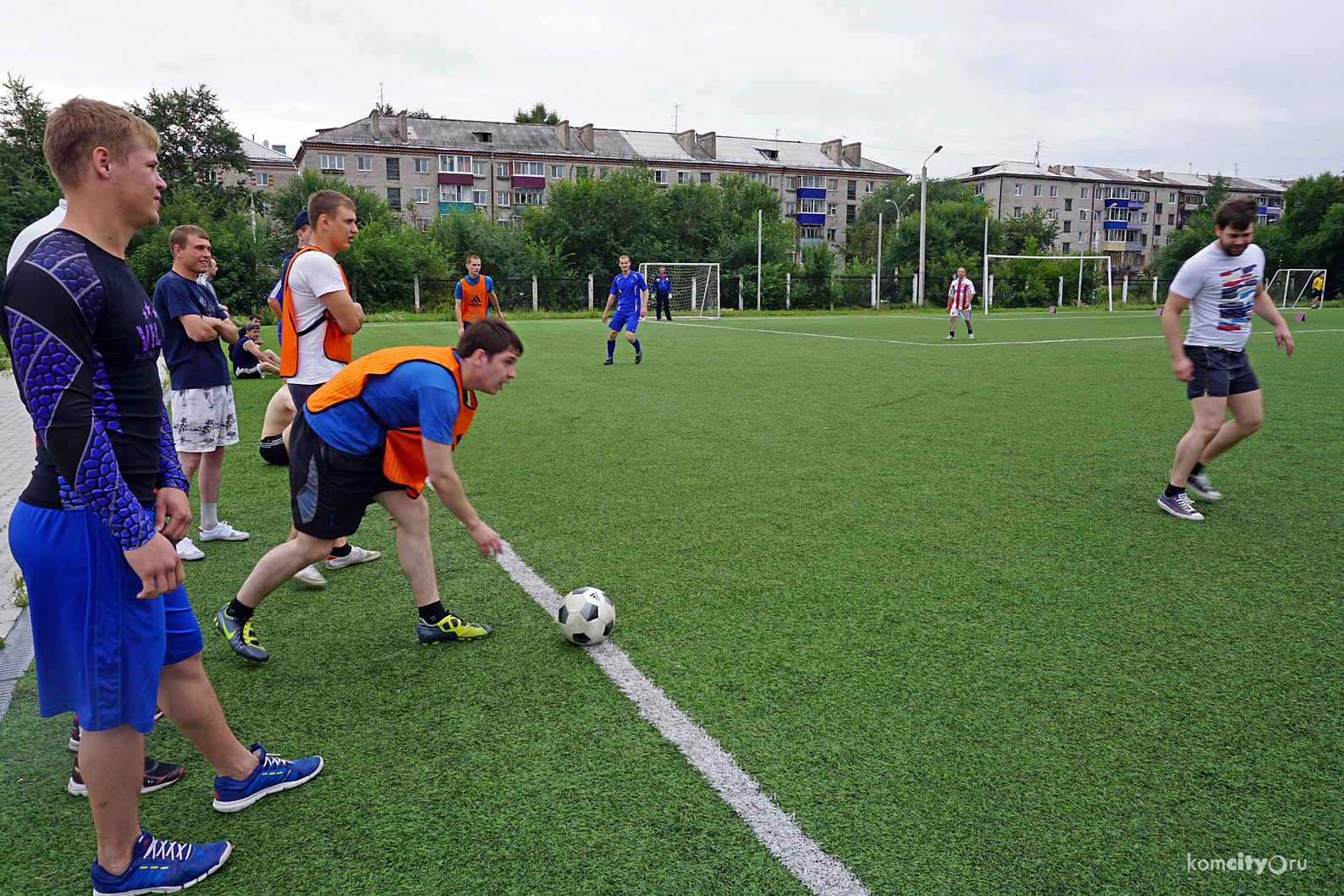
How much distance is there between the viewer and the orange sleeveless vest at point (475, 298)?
13.1 m

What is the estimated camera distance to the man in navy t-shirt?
4930 mm

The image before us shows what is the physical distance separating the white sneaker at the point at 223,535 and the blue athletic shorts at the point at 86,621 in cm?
352

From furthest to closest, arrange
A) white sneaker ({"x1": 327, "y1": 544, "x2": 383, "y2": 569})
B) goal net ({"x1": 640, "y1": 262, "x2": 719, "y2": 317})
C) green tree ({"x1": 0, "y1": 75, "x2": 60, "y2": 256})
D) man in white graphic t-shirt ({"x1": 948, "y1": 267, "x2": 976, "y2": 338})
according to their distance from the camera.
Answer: goal net ({"x1": 640, "y1": 262, "x2": 719, "y2": 317}), green tree ({"x1": 0, "y1": 75, "x2": 60, "y2": 256}), man in white graphic t-shirt ({"x1": 948, "y1": 267, "x2": 976, "y2": 338}), white sneaker ({"x1": 327, "y1": 544, "x2": 383, "y2": 569})

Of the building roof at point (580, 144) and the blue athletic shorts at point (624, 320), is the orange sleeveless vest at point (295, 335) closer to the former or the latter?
Answer: the blue athletic shorts at point (624, 320)

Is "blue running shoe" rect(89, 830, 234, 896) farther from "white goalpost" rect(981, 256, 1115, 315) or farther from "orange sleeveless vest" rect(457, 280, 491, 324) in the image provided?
"white goalpost" rect(981, 256, 1115, 315)

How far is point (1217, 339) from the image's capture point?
5.63 metres

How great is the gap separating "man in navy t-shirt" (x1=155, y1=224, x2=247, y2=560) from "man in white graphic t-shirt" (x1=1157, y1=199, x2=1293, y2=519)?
20.9 feet

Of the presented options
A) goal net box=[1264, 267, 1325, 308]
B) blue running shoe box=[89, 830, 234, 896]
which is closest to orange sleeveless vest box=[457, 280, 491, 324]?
blue running shoe box=[89, 830, 234, 896]

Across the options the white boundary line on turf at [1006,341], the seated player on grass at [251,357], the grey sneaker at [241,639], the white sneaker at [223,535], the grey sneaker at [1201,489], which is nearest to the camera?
the grey sneaker at [241,639]

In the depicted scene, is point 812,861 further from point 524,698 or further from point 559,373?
point 559,373

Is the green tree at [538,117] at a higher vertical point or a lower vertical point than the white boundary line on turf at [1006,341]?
higher

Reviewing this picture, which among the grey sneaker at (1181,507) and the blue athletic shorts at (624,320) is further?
the blue athletic shorts at (624,320)

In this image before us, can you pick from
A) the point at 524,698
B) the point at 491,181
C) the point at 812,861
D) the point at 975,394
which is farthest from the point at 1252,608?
the point at 491,181

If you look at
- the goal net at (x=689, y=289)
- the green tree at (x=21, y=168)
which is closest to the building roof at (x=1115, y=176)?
the goal net at (x=689, y=289)
